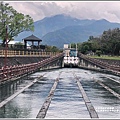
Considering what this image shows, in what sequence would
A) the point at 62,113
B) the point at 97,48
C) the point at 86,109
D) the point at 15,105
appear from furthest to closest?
the point at 97,48
the point at 15,105
the point at 86,109
the point at 62,113

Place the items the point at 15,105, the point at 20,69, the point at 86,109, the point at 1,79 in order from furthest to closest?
the point at 20,69
the point at 1,79
the point at 15,105
the point at 86,109

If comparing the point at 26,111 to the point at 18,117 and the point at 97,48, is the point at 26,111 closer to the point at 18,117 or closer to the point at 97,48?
the point at 18,117

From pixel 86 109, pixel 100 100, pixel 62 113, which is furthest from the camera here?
pixel 100 100

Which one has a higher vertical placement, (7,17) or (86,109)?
(7,17)

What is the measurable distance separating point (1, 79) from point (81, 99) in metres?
12.6

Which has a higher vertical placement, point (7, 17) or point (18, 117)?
point (7, 17)

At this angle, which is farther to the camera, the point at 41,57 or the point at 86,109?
the point at 41,57

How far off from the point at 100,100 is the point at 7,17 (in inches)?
3505

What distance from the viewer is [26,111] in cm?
1397

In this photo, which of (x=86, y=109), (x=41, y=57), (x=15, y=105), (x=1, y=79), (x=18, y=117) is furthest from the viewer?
(x=41, y=57)

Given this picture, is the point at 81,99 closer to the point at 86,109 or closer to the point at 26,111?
the point at 86,109

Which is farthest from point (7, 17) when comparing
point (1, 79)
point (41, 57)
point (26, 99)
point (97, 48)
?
point (26, 99)

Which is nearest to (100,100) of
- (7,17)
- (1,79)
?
(1,79)

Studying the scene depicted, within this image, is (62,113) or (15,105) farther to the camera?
(15,105)
